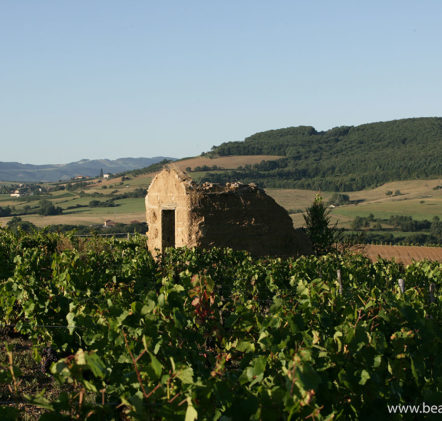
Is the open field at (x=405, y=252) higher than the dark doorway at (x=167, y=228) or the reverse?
the reverse

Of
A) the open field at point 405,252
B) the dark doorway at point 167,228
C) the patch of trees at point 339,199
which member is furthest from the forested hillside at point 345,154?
the dark doorway at point 167,228

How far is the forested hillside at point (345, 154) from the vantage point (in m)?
107

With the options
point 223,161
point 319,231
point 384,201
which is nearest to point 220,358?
point 319,231

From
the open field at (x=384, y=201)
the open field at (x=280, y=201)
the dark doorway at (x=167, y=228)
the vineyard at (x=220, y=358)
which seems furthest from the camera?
the open field at (x=384, y=201)

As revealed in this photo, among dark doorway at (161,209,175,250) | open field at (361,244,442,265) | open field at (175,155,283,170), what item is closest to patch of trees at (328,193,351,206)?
open field at (175,155,283,170)

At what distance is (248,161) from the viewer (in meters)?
115

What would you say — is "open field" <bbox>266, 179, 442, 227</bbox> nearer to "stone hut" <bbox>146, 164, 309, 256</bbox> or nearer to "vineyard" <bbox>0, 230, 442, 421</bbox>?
"stone hut" <bbox>146, 164, 309, 256</bbox>

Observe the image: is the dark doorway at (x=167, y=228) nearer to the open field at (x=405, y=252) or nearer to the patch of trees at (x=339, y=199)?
the open field at (x=405, y=252)

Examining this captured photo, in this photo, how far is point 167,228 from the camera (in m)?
15.8

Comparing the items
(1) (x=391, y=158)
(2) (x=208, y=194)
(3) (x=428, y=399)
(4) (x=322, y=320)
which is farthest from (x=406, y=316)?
(1) (x=391, y=158)

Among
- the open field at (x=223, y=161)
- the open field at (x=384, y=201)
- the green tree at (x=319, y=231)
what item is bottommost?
the open field at (x=384, y=201)

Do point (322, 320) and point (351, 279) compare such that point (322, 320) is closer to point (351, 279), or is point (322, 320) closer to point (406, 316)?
point (406, 316)

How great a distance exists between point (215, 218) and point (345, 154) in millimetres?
132493

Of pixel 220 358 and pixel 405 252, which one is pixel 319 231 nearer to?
pixel 220 358
